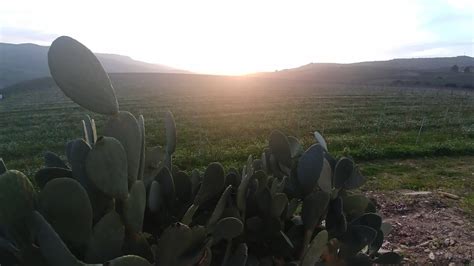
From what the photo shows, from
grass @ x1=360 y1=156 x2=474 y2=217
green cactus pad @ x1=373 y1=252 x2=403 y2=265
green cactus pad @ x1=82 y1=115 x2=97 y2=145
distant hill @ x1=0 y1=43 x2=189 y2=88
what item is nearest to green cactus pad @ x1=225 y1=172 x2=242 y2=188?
green cactus pad @ x1=82 y1=115 x2=97 y2=145

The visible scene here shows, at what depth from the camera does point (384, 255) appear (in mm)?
2314

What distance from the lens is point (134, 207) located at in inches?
54.6

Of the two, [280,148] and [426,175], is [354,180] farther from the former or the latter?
[426,175]

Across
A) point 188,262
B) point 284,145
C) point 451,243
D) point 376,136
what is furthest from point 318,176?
point 376,136

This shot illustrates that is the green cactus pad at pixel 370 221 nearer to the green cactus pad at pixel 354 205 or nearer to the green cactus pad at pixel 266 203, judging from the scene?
the green cactus pad at pixel 354 205

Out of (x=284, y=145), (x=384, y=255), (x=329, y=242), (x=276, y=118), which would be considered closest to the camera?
(x=329, y=242)

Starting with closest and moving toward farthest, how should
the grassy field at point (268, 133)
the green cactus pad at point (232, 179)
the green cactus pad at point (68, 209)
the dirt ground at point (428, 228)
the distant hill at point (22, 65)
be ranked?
the green cactus pad at point (68, 209), the green cactus pad at point (232, 179), the dirt ground at point (428, 228), the grassy field at point (268, 133), the distant hill at point (22, 65)

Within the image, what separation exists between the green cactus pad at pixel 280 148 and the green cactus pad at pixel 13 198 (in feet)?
3.84

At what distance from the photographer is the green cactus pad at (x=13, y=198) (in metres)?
1.22

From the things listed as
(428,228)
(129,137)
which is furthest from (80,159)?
(428,228)

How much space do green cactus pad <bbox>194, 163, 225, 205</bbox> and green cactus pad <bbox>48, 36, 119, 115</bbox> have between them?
463mm

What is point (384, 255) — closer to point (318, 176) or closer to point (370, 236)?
point (370, 236)

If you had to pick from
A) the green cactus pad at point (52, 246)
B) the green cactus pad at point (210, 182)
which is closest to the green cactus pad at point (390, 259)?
the green cactus pad at point (210, 182)

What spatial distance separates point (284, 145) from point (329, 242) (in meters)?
0.48
